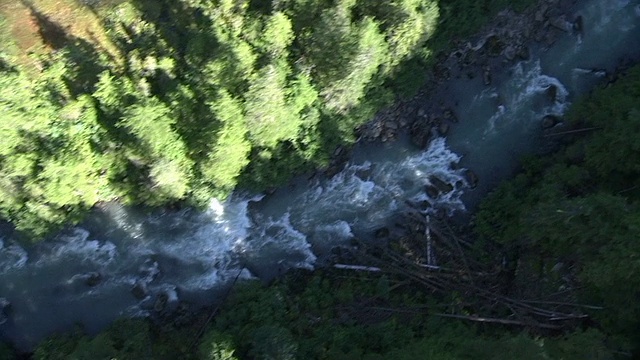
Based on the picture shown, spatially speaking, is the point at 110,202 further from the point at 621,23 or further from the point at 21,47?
the point at 621,23

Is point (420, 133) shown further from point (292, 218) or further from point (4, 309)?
point (4, 309)

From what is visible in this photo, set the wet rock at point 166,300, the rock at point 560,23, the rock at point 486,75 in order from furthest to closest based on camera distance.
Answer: the rock at point 486,75 → the wet rock at point 166,300 → the rock at point 560,23

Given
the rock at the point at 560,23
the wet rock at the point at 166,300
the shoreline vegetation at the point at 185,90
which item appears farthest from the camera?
the wet rock at the point at 166,300

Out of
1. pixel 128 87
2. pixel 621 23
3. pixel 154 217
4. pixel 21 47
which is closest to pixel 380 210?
pixel 154 217

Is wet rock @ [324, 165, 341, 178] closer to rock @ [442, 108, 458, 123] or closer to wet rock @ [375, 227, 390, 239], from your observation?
wet rock @ [375, 227, 390, 239]

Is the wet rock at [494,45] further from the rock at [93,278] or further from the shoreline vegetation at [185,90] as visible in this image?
the rock at [93,278]

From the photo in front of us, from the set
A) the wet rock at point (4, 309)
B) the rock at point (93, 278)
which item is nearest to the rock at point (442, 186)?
the rock at point (93, 278)

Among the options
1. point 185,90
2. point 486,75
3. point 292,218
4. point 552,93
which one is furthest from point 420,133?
point 185,90
